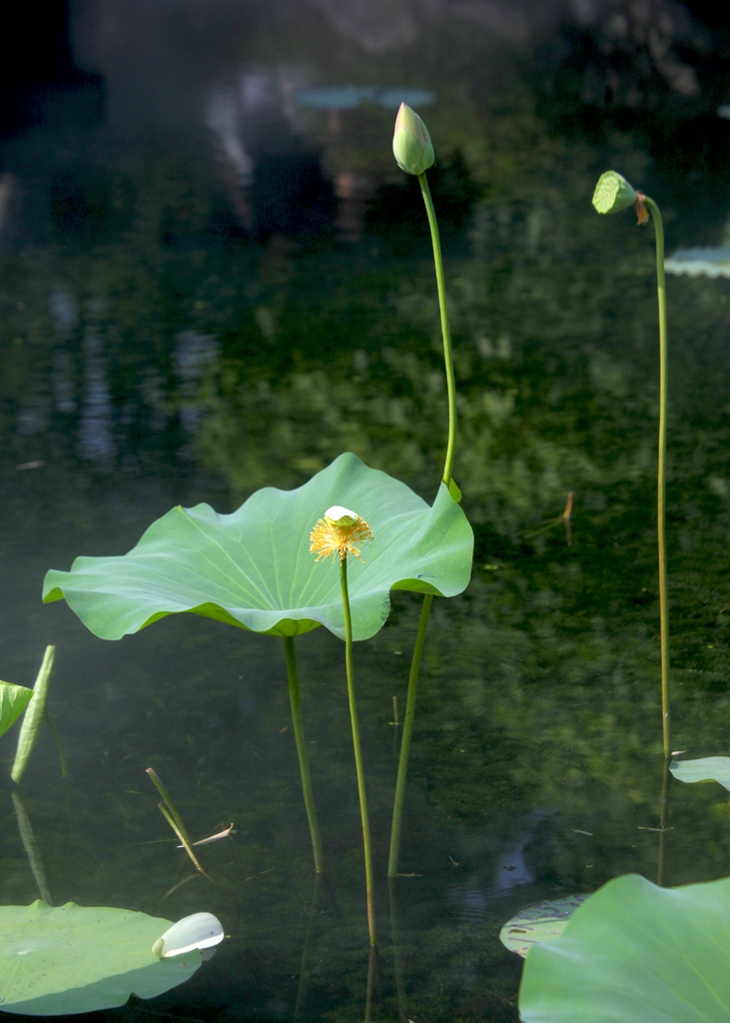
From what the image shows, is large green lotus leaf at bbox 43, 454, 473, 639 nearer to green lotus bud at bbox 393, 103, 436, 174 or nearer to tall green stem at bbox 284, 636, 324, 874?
tall green stem at bbox 284, 636, 324, 874

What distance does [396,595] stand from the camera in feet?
6.57

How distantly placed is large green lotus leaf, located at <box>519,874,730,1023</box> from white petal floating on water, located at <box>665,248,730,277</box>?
3270 mm

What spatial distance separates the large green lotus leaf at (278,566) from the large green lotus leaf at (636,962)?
0.36 metres

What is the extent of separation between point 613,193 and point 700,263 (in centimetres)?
281

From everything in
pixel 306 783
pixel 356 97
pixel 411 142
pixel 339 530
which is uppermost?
pixel 356 97

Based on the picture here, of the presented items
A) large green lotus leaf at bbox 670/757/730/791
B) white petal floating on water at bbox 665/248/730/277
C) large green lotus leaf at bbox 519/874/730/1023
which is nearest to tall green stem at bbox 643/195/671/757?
large green lotus leaf at bbox 670/757/730/791

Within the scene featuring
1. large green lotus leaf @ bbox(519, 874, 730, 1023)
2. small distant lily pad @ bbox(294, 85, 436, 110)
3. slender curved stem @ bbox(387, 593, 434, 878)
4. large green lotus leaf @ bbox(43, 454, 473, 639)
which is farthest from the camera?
small distant lily pad @ bbox(294, 85, 436, 110)

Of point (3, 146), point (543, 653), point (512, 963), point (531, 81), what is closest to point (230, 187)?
point (3, 146)

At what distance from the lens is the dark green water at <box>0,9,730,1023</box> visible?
1.23 metres

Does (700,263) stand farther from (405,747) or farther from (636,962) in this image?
(636,962)

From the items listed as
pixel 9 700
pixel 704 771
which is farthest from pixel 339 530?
pixel 704 771

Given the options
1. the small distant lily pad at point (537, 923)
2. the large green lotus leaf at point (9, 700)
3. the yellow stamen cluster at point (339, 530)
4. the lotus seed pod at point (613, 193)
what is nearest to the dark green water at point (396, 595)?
the small distant lily pad at point (537, 923)

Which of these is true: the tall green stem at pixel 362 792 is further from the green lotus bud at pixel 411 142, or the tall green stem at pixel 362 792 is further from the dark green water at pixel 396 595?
the green lotus bud at pixel 411 142

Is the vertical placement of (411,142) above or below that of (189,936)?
above
